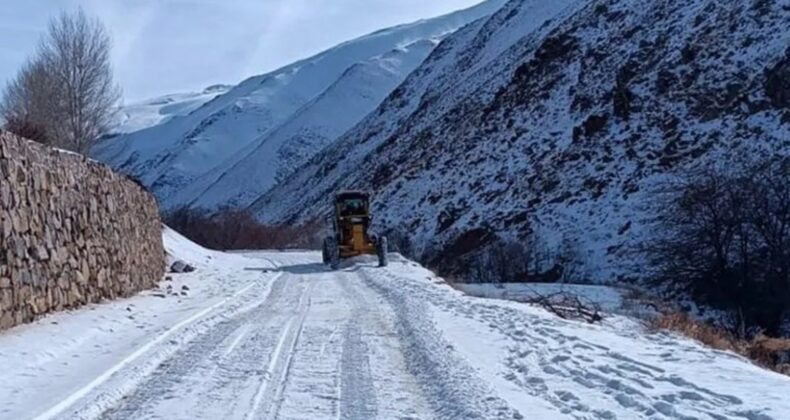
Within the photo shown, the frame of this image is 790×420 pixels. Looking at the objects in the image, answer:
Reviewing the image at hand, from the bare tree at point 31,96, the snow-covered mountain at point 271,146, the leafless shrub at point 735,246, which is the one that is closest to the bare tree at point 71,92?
the bare tree at point 31,96

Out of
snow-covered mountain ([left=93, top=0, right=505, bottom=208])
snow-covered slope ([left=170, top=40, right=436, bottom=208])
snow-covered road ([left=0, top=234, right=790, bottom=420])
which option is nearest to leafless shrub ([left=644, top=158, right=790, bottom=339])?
snow-covered road ([left=0, top=234, right=790, bottom=420])

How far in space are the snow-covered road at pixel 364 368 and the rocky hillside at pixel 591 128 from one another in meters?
24.0

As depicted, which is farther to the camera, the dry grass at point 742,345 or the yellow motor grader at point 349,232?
the yellow motor grader at point 349,232

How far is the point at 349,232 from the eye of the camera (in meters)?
31.1

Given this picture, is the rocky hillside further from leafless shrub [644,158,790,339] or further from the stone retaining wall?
the stone retaining wall

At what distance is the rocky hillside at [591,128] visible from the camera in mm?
40969

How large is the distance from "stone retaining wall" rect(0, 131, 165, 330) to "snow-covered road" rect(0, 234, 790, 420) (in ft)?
1.40

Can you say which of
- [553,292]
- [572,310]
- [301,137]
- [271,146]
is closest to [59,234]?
[572,310]

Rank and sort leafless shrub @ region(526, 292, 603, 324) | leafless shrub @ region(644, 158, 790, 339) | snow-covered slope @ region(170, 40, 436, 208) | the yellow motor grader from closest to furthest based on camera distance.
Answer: leafless shrub @ region(526, 292, 603, 324) < leafless shrub @ region(644, 158, 790, 339) < the yellow motor grader < snow-covered slope @ region(170, 40, 436, 208)

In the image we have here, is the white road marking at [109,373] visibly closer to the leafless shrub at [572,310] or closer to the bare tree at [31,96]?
the leafless shrub at [572,310]

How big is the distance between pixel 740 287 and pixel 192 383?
967 inches

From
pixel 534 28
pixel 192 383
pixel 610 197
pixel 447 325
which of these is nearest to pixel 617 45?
pixel 610 197

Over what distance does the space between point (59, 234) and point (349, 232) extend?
18572 mm

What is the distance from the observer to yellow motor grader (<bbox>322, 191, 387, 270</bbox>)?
1204 inches
